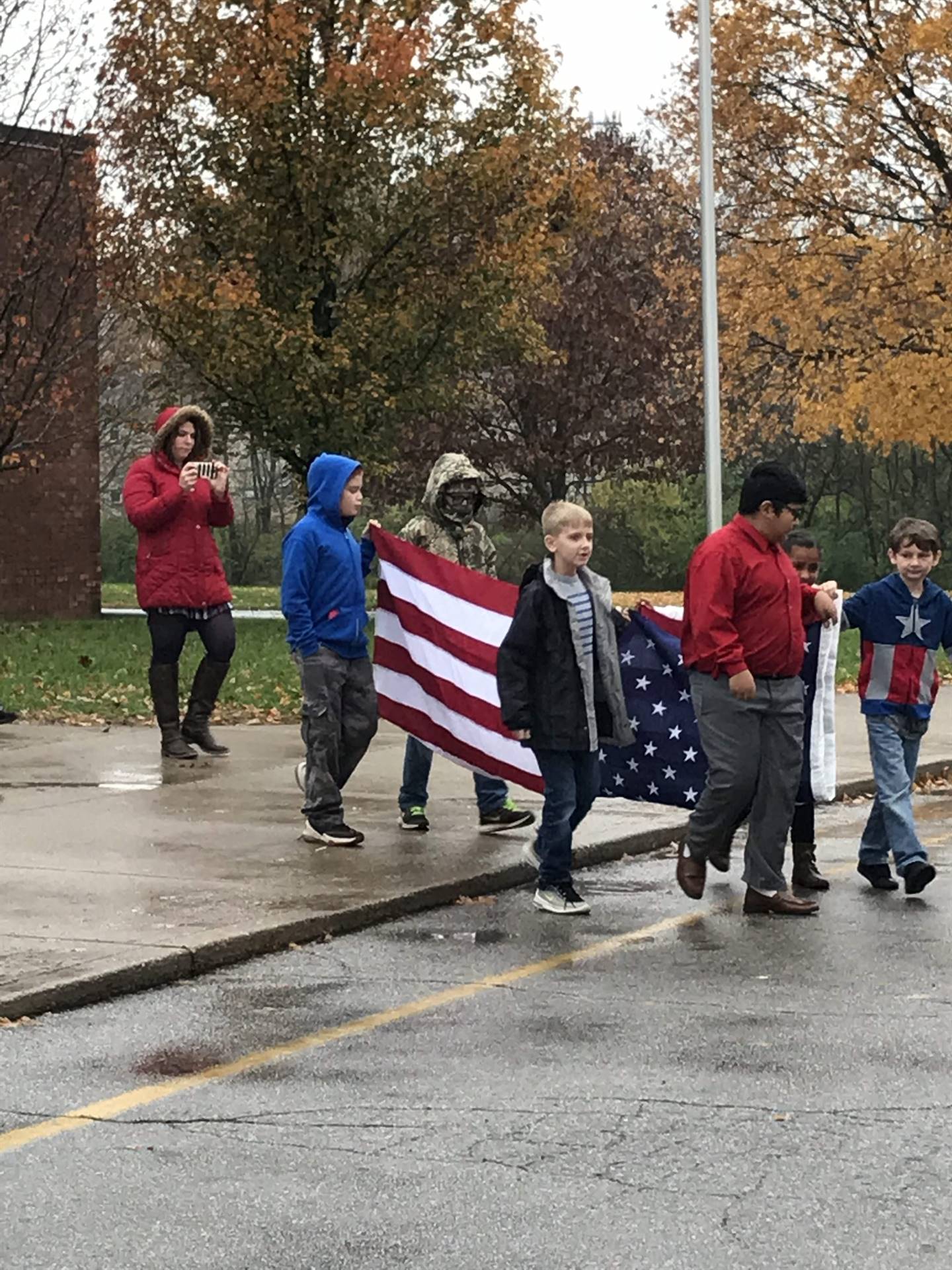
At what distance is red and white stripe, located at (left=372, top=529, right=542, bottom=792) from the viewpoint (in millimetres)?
10711

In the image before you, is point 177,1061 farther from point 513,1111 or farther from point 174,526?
point 174,526

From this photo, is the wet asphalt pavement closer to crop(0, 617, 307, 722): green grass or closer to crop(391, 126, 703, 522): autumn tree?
crop(0, 617, 307, 722): green grass

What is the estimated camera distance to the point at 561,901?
875 centimetres

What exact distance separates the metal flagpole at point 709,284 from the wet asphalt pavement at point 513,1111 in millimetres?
10170

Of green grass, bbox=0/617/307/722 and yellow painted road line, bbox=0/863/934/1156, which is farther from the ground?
yellow painted road line, bbox=0/863/934/1156

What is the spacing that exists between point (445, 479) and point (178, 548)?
2.65 meters

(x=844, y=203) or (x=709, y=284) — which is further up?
(x=844, y=203)

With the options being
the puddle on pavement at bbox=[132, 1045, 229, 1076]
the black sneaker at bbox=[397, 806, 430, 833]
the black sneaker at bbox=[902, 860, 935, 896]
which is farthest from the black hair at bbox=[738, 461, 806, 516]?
the puddle on pavement at bbox=[132, 1045, 229, 1076]

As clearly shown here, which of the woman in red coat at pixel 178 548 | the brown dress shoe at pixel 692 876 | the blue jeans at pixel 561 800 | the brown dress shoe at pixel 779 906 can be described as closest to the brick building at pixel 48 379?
the woman in red coat at pixel 178 548

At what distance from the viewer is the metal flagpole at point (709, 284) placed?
1823cm

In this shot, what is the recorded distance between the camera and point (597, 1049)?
20.7 feet

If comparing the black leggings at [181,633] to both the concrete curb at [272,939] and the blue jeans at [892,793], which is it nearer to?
the concrete curb at [272,939]

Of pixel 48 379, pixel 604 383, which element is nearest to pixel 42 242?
pixel 48 379

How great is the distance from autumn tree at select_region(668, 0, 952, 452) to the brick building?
29.8 feet
